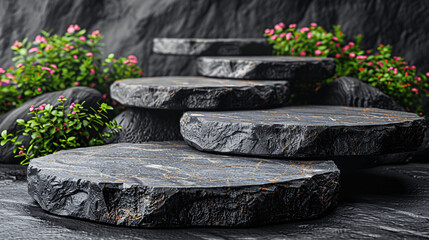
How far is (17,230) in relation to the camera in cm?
279

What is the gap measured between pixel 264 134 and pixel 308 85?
216 cm

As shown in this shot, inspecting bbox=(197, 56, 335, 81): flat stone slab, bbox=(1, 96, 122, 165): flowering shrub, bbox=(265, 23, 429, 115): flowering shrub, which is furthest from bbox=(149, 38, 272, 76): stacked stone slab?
bbox=(1, 96, 122, 165): flowering shrub

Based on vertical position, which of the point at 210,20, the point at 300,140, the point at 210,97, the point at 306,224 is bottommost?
the point at 306,224

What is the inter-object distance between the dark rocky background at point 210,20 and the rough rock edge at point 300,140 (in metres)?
2.58

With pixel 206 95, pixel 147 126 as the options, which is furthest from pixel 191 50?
pixel 206 95

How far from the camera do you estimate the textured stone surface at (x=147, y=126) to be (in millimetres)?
4566

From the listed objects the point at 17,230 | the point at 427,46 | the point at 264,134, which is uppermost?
the point at 427,46

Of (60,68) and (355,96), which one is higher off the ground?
(60,68)

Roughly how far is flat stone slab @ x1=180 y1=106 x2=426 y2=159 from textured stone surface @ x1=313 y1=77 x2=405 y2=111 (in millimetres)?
1096

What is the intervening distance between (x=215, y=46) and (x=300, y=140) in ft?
7.49

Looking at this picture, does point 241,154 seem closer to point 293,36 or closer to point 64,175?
point 64,175

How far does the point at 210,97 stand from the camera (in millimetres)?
4121

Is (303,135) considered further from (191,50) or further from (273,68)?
(191,50)

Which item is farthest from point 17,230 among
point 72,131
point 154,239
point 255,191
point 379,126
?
point 379,126
